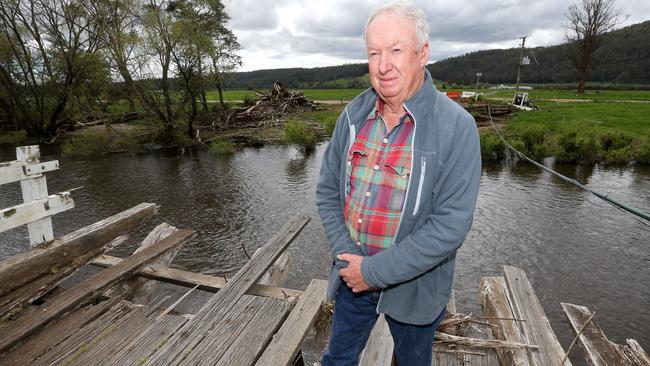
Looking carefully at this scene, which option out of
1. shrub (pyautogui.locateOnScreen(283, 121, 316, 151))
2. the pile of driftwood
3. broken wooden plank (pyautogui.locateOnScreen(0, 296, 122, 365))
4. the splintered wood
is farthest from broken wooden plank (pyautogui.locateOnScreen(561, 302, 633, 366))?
the pile of driftwood

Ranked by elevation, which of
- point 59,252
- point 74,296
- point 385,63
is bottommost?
point 74,296

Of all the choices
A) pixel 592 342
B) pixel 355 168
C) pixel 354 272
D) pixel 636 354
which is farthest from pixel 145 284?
pixel 636 354

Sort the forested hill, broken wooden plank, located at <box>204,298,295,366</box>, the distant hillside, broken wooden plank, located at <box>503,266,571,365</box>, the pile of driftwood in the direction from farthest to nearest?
the forested hill → the distant hillside → the pile of driftwood → broken wooden plank, located at <box>503,266,571,365</box> → broken wooden plank, located at <box>204,298,295,366</box>

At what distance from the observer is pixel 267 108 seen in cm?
2698

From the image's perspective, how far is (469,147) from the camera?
1640mm

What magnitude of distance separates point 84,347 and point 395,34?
10.0 feet

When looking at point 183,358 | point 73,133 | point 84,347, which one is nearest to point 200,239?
point 84,347

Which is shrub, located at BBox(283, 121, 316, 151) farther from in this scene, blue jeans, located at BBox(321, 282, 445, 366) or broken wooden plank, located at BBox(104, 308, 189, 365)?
blue jeans, located at BBox(321, 282, 445, 366)

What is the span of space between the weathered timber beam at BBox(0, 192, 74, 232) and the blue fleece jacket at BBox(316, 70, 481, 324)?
336cm

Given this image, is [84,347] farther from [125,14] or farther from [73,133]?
[73,133]

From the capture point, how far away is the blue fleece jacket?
5.36ft

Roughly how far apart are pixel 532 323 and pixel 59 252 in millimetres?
4488

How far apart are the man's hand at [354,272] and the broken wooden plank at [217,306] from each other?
4.52 feet

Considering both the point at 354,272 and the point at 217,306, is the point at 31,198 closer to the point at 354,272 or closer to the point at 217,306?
the point at 217,306
